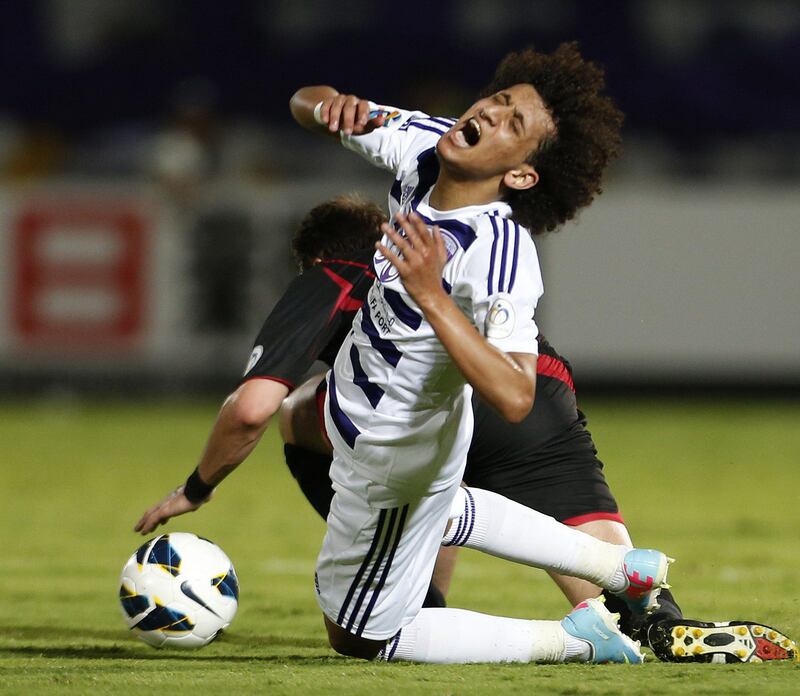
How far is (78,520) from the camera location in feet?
24.1

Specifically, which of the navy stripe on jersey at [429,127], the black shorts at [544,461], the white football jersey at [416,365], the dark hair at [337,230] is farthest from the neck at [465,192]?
the dark hair at [337,230]

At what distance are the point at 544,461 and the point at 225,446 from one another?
1.07 meters

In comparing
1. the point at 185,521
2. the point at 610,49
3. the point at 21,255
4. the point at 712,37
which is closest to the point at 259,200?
the point at 21,255

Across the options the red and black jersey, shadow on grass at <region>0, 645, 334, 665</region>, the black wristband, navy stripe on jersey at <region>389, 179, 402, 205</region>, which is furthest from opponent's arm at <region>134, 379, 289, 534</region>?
navy stripe on jersey at <region>389, 179, 402, 205</region>

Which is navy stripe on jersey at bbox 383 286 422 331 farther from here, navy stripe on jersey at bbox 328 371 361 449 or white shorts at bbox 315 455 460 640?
white shorts at bbox 315 455 460 640

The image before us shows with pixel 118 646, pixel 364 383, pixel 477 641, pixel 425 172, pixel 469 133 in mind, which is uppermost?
pixel 469 133

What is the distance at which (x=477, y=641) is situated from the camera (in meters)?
4.08

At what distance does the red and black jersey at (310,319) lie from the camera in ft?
14.1

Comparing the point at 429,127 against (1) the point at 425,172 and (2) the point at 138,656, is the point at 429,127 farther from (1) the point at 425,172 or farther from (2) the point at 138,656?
(2) the point at 138,656

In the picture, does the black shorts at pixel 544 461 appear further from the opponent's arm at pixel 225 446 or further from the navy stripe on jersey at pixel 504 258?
the navy stripe on jersey at pixel 504 258

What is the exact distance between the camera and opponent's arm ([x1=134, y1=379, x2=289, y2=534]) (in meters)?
4.14

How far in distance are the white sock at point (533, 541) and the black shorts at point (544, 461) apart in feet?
1.15

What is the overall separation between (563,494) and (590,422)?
23.6 ft

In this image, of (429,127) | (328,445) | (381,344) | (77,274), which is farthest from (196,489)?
(77,274)
